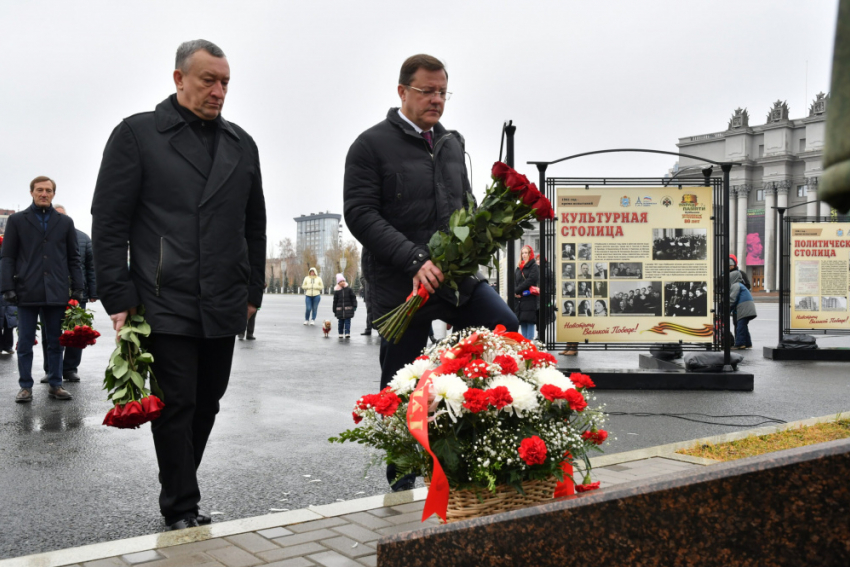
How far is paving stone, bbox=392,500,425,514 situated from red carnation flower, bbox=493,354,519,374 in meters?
1.08

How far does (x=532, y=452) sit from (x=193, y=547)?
154cm

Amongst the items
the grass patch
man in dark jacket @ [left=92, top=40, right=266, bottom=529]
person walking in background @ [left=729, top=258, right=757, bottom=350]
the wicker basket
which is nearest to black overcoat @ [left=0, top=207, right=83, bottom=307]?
man in dark jacket @ [left=92, top=40, right=266, bottom=529]

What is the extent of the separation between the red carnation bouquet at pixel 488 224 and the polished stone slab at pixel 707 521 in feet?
5.83

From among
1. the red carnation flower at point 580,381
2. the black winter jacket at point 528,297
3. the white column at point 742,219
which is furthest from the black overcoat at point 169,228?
the white column at point 742,219

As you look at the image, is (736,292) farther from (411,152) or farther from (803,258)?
(411,152)

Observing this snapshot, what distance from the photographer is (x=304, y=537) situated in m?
3.61

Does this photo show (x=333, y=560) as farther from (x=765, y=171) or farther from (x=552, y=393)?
(x=765, y=171)

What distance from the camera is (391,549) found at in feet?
7.68

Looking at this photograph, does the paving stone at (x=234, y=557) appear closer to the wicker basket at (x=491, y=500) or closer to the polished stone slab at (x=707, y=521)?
the wicker basket at (x=491, y=500)

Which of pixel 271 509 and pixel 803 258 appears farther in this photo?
pixel 803 258

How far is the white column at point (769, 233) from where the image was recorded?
290 ft

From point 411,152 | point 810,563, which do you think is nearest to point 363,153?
point 411,152

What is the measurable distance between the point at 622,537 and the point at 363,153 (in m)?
2.76

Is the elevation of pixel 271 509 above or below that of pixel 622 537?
below
